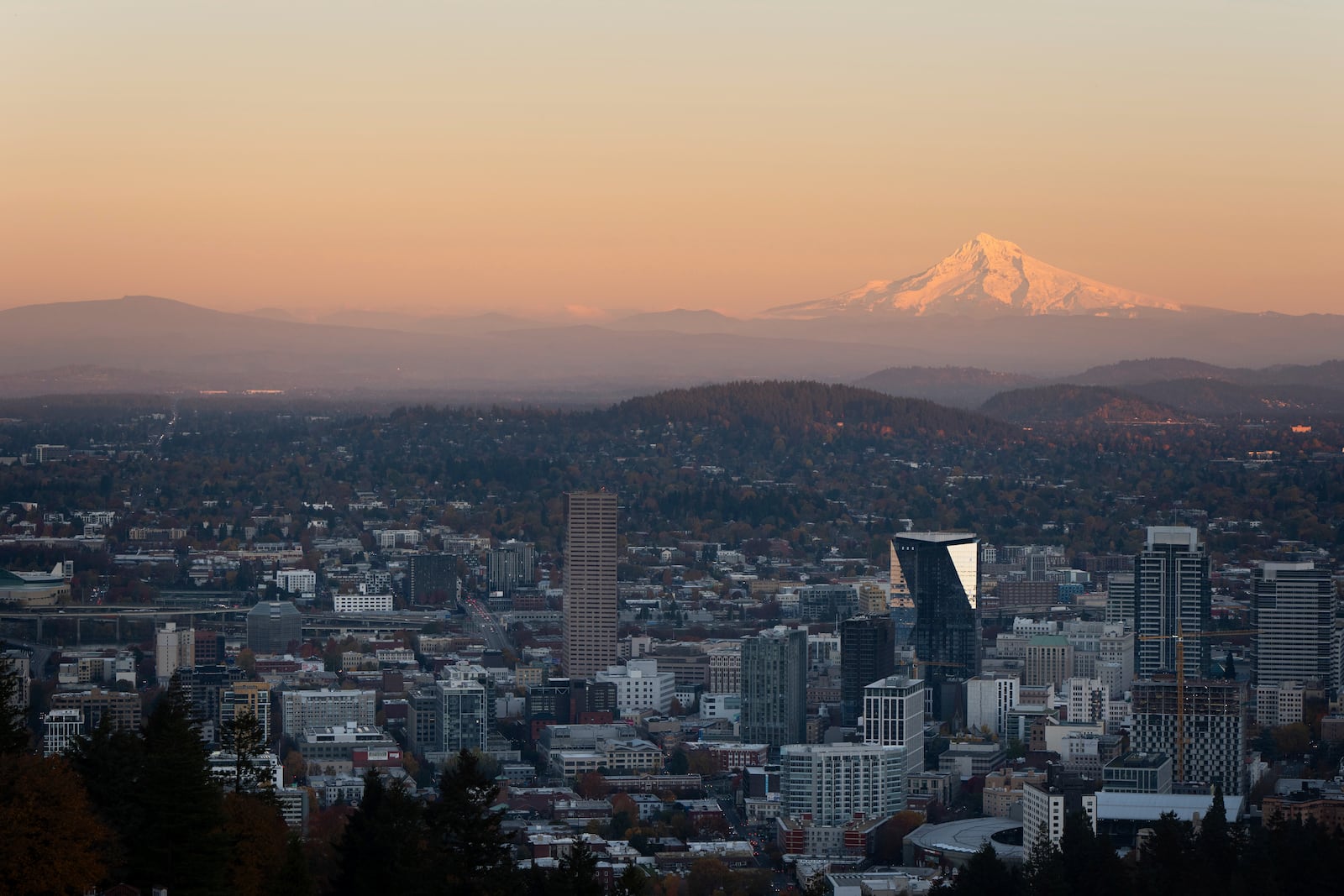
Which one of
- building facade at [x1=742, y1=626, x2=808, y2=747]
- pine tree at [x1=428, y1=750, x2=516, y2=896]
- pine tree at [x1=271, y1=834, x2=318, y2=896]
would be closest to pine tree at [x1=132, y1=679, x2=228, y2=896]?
pine tree at [x1=271, y1=834, x2=318, y2=896]

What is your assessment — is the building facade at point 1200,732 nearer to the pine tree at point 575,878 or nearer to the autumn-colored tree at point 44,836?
the pine tree at point 575,878

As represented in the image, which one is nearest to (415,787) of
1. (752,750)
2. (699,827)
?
(699,827)

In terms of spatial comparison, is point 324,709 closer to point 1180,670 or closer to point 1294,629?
point 1180,670

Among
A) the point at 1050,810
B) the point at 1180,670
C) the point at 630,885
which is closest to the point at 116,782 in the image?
the point at 630,885

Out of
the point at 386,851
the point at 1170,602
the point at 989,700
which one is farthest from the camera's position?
the point at 1170,602

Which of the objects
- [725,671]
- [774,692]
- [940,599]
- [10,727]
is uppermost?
[10,727]

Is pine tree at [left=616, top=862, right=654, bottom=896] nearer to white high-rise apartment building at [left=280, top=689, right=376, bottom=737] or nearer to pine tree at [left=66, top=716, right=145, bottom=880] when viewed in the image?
pine tree at [left=66, top=716, right=145, bottom=880]

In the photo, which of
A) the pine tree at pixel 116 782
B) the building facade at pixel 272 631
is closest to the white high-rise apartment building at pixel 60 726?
the building facade at pixel 272 631
